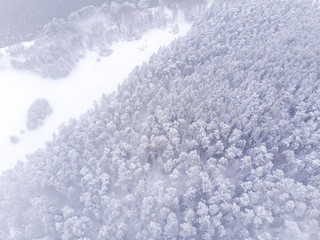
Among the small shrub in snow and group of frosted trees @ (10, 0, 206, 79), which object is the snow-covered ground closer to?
the small shrub in snow

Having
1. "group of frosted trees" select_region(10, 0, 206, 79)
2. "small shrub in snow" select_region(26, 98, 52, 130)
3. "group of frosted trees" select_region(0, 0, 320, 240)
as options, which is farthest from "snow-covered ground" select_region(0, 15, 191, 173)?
"group of frosted trees" select_region(0, 0, 320, 240)

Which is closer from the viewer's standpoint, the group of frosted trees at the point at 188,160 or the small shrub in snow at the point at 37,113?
the group of frosted trees at the point at 188,160

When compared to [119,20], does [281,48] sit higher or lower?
lower

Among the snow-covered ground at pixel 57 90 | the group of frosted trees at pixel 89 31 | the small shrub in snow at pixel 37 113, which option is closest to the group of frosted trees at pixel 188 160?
the snow-covered ground at pixel 57 90

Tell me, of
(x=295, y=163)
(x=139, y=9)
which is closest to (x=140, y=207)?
(x=295, y=163)

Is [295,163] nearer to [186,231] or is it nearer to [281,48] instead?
[186,231]

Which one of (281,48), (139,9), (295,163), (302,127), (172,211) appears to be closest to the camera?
(172,211)

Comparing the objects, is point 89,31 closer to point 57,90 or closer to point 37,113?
point 57,90

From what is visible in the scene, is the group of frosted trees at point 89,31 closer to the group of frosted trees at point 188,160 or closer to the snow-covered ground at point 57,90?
the snow-covered ground at point 57,90
